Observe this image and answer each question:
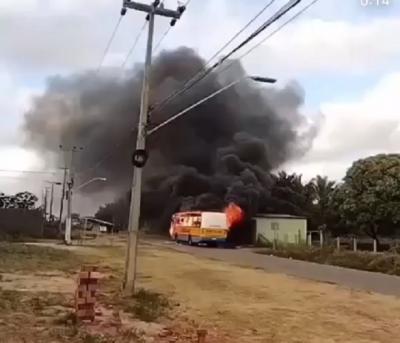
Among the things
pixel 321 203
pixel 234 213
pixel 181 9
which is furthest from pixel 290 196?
pixel 181 9

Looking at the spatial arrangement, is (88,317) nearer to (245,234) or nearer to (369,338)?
(369,338)

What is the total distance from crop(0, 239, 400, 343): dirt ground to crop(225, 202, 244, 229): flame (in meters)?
39.3

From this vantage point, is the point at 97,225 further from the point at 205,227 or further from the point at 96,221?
the point at 205,227

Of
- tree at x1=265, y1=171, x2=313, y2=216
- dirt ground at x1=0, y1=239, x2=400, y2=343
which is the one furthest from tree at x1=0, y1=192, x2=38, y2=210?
dirt ground at x1=0, y1=239, x2=400, y2=343

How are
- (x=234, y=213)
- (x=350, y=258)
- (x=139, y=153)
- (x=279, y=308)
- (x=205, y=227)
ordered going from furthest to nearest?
(x=234, y=213)
(x=205, y=227)
(x=350, y=258)
(x=139, y=153)
(x=279, y=308)

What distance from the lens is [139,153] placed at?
19.5m

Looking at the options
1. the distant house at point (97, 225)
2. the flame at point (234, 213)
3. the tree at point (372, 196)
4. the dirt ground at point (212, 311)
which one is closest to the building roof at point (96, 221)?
the distant house at point (97, 225)

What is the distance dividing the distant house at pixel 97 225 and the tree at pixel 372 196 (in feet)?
179

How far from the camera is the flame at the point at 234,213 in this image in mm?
64688

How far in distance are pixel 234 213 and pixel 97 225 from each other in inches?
1925

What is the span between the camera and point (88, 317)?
12.8 meters

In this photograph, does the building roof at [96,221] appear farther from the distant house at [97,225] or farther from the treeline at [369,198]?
the treeline at [369,198]

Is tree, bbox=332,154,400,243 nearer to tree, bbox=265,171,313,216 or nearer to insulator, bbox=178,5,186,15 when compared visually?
tree, bbox=265,171,313,216

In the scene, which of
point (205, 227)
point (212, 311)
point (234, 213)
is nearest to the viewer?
point (212, 311)
